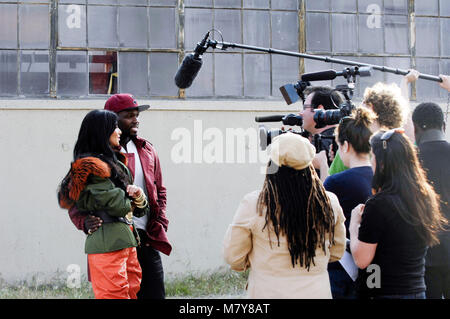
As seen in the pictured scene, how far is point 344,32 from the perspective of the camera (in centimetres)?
767

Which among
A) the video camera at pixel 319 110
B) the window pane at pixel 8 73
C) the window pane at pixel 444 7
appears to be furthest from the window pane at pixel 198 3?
the video camera at pixel 319 110

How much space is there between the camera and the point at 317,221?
9.93ft

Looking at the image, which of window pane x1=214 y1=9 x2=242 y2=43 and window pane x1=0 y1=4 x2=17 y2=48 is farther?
window pane x1=214 y1=9 x2=242 y2=43

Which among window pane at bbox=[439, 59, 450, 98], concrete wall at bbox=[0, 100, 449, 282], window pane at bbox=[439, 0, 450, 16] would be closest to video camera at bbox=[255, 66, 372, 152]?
concrete wall at bbox=[0, 100, 449, 282]

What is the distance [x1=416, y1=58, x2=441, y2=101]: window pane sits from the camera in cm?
783

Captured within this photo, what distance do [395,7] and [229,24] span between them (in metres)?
2.06

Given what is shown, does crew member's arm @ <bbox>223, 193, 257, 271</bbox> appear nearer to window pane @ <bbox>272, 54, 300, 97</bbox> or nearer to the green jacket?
the green jacket

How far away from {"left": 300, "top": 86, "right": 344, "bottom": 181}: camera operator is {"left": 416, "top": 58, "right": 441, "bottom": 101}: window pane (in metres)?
3.68

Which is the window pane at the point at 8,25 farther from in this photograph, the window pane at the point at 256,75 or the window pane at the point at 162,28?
the window pane at the point at 256,75

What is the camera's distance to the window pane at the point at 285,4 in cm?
752

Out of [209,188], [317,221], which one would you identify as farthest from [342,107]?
[209,188]

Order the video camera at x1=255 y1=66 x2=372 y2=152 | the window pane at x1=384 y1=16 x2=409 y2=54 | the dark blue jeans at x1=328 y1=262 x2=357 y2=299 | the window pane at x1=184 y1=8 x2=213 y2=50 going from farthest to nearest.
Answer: the window pane at x1=384 y1=16 x2=409 y2=54 → the window pane at x1=184 y1=8 x2=213 y2=50 → the video camera at x1=255 y1=66 x2=372 y2=152 → the dark blue jeans at x1=328 y1=262 x2=357 y2=299

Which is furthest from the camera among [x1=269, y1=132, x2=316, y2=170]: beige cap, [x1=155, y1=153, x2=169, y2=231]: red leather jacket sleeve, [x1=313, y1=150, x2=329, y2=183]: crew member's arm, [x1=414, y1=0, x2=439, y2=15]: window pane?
[x1=414, y1=0, x2=439, y2=15]: window pane
